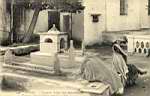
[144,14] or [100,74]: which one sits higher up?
[144,14]

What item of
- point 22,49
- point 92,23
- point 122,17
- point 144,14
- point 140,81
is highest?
point 144,14

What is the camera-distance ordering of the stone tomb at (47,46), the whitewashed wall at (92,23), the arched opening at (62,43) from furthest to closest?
1. the whitewashed wall at (92,23)
2. the arched opening at (62,43)
3. the stone tomb at (47,46)

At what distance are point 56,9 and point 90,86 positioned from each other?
510 inches

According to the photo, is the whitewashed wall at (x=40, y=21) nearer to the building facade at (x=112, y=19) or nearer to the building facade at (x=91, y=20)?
the building facade at (x=91, y=20)

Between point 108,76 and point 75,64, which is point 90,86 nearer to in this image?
point 108,76

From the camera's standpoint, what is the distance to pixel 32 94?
38.3ft

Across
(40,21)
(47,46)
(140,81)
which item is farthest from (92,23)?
(140,81)

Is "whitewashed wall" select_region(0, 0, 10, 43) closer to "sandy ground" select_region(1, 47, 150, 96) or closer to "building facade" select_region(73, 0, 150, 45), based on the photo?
"building facade" select_region(73, 0, 150, 45)

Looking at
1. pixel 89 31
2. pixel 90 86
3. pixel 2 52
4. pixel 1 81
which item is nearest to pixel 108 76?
pixel 90 86

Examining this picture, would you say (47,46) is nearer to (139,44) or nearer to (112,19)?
(139,44)

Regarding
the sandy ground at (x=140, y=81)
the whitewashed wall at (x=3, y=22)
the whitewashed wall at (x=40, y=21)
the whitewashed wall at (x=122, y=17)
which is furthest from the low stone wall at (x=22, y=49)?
the whitewashed wall at (x=122, y=17)

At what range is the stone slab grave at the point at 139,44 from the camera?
2075 centimetres

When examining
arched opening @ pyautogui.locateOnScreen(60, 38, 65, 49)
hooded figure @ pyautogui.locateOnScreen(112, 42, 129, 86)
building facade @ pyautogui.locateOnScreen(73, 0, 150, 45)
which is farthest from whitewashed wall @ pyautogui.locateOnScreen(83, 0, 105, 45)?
hooded figure @ pyautogui.locateOnScreen(112, 42, 129, 86)

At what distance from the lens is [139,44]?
835 inches
